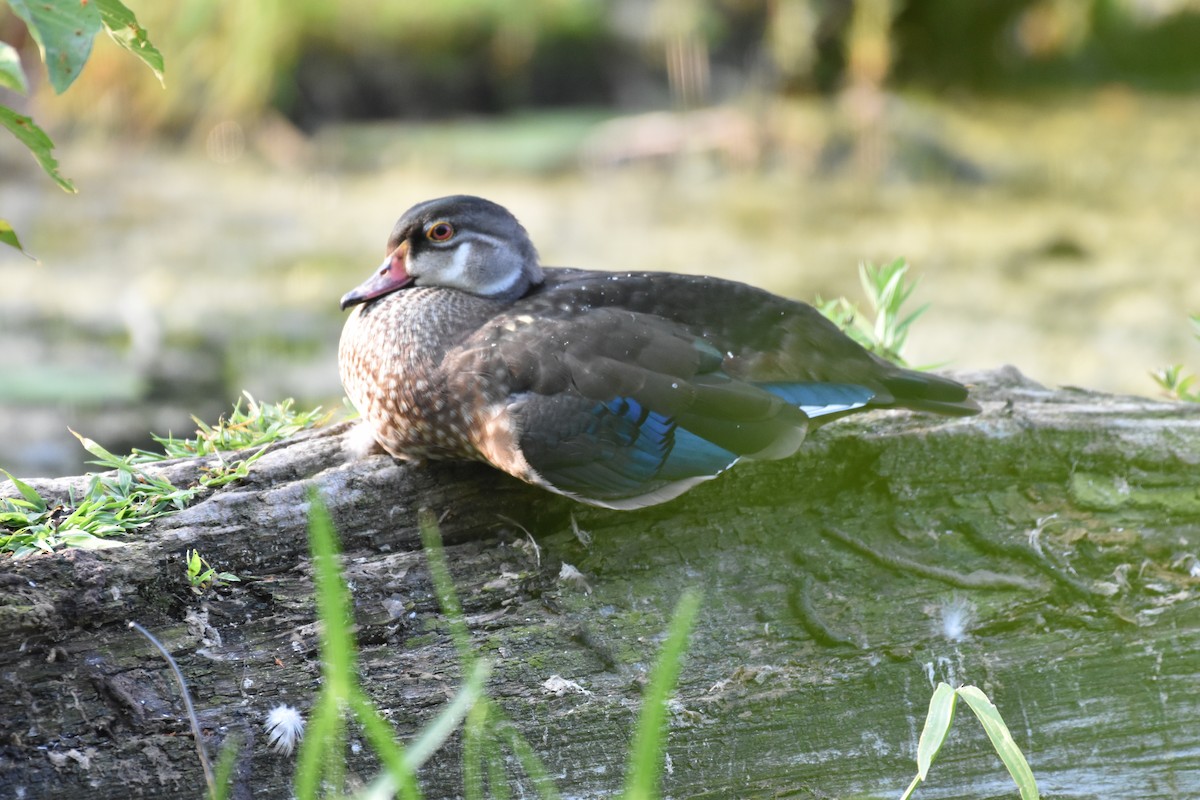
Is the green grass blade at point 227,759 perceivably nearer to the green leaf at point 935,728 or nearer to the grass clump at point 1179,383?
the green leaf at point 935,728

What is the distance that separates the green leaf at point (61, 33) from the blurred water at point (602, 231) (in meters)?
3.33

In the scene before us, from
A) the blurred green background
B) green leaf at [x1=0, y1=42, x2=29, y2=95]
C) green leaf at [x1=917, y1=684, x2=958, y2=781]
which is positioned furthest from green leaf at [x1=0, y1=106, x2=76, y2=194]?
the blurred green background

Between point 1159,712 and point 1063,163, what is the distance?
5965 mm

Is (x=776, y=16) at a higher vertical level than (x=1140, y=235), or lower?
higher

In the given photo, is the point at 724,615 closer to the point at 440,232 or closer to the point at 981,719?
the point at 981,719

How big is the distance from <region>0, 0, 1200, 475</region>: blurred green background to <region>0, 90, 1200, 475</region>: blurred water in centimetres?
2

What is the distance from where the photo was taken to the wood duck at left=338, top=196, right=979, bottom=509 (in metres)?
2.20

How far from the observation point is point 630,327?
2324mm

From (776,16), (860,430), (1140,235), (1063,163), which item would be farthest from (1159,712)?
(776,16)

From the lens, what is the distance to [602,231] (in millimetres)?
6730

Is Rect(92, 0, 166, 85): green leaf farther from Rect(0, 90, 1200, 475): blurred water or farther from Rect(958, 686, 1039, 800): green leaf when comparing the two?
Rect(0, 90, 1200, 475): blurred water

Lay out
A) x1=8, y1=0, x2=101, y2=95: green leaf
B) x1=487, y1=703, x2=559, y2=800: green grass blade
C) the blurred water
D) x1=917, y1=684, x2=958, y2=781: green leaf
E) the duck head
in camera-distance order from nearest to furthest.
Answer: x1=8, y1=0, x2=101, y2=95: green leaf < x1=917, y1=684, x2=958, y2=781: green leaf < x1=487, y1=703, x2=559, y2=800: green grass blade < the duck head < the blurred water

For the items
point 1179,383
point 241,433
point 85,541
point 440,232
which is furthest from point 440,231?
point 1179,383

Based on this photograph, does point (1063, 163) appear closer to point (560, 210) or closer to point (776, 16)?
point (776, 16)
